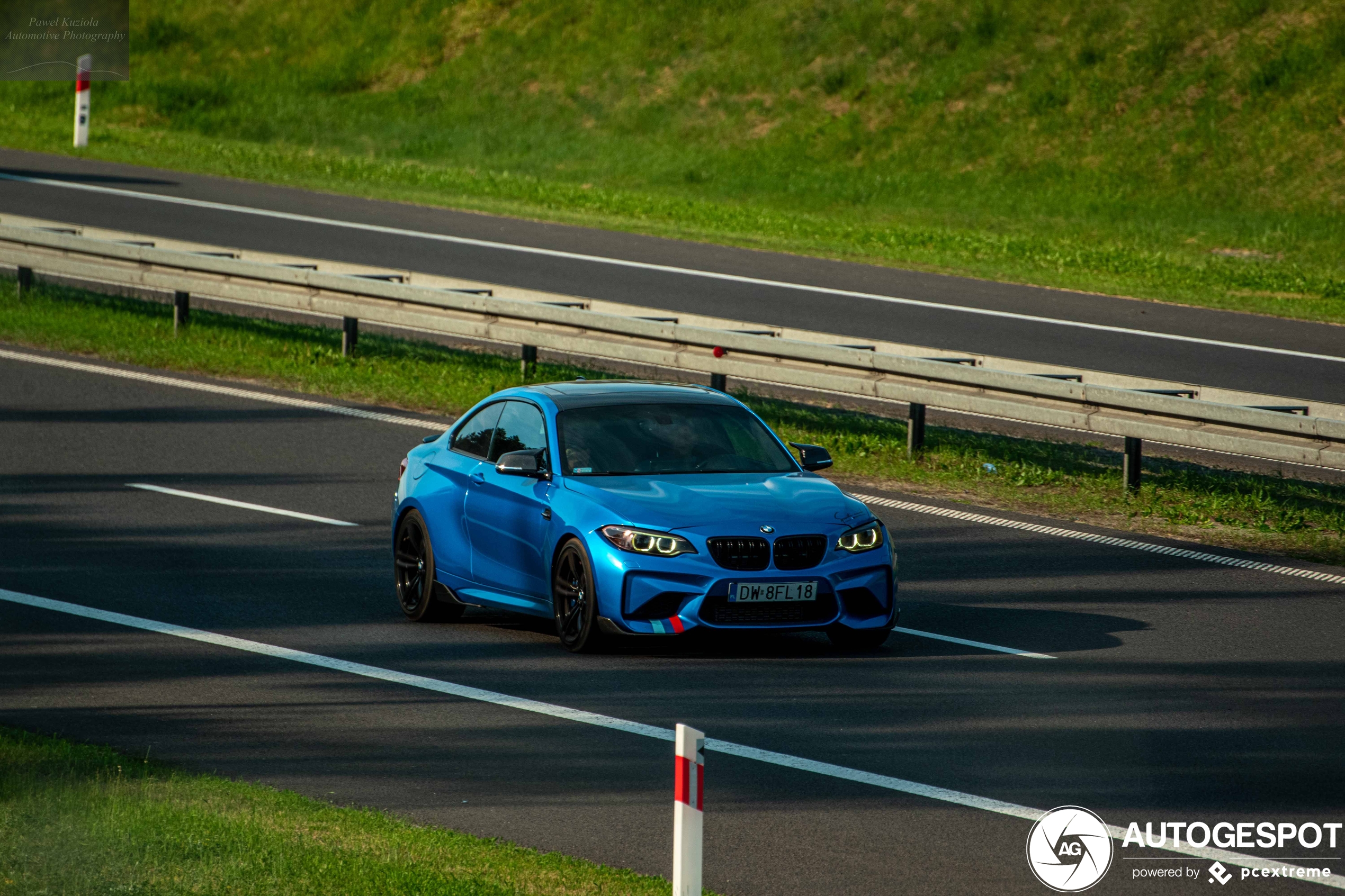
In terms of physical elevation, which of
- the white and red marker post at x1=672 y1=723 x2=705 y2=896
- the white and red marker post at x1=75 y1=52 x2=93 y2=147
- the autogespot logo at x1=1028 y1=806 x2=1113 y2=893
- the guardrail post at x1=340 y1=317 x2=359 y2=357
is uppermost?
the white and red marker post at x1=75 y1=52 x2=93 y2=147

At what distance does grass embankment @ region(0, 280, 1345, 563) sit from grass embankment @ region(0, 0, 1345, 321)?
887 centimetres

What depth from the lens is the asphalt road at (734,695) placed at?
7.31 meters

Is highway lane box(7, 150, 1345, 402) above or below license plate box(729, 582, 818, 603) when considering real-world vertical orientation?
above

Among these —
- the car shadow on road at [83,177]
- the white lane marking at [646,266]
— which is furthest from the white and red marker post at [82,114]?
the white lane marking at [646,266]

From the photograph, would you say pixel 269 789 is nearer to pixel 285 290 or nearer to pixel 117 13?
pixel 285 290

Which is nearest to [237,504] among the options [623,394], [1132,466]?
[623,394]

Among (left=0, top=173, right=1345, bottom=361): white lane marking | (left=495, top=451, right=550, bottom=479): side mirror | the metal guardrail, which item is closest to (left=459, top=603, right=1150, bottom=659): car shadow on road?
(left=495, top=451, right=550, bottom=479): side mirror

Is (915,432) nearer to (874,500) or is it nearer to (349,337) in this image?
(874,500)

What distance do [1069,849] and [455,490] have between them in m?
5.53

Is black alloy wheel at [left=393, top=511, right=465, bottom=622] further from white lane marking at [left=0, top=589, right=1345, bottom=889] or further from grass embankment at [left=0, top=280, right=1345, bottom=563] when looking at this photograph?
grass embankment at [left=0, top=280, right=1345, bottom=563]

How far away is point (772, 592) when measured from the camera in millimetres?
10062

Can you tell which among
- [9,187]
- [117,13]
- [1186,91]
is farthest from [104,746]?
[117,13]

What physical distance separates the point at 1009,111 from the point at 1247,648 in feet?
81.6

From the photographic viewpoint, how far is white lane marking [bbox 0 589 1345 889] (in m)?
7.06
